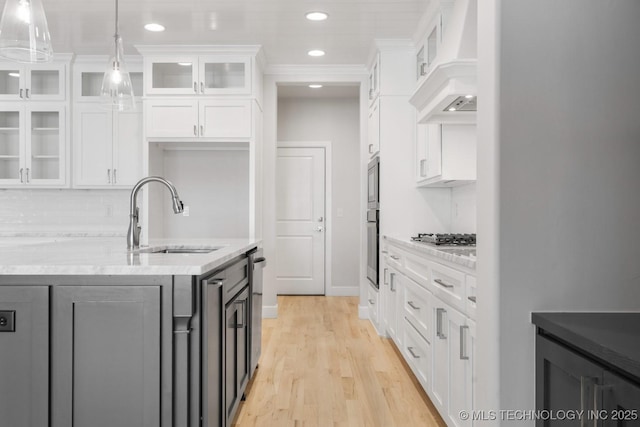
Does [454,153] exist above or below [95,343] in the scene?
above

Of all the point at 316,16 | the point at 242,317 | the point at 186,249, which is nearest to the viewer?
the point at 242,317

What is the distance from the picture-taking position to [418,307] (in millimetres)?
3160

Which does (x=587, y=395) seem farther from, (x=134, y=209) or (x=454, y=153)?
(x=454, y=153)

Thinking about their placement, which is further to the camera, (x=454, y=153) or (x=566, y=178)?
(x=454, y=153)

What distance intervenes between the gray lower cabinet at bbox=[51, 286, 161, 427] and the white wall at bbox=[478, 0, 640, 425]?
1.10 metres

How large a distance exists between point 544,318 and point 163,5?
356 cm

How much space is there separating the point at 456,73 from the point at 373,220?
2.51m

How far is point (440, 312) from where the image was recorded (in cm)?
263

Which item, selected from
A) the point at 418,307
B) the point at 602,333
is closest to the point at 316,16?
the point at 418,307

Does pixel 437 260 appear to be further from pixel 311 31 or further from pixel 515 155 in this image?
pixel 311 31

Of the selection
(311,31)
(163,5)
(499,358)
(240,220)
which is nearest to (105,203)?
(240,220)

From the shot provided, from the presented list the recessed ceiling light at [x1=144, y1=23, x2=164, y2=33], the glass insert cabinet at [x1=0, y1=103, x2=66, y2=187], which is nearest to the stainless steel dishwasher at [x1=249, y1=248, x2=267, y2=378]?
the recessed ceiling light at [x1=144, y1=23, x2=164, y2=33]

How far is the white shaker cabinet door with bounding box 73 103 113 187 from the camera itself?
5016 millimetres

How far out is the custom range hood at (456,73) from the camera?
2.50 meters
